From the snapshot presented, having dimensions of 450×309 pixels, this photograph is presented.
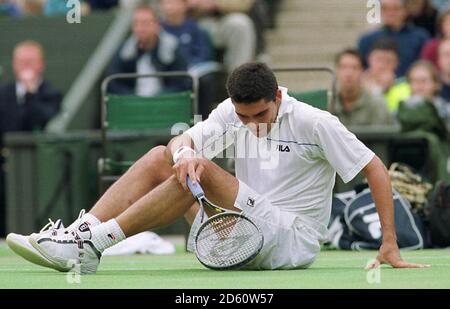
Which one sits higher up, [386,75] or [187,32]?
[187,32]

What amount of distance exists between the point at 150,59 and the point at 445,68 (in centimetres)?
316

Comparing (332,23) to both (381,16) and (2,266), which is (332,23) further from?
(2,266)

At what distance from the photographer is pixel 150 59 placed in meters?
14.8

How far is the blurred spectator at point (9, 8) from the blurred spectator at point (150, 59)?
326 centimetres

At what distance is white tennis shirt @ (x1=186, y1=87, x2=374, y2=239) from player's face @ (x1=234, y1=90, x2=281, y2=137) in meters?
A: 0.04

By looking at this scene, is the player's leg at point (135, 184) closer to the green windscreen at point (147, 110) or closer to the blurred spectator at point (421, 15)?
the green windscreen at point (147, 110)

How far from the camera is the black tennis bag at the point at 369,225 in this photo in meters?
10.9

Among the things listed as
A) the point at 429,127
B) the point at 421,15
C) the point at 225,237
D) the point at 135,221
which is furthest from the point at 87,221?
the point at 421,15

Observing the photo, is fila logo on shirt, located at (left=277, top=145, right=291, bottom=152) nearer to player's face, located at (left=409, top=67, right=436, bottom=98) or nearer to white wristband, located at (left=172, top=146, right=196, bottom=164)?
white wristband, located at (left=172, top=146, right=196, bottom=164)

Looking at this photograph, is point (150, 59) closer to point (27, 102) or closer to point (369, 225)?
point (27, 102)

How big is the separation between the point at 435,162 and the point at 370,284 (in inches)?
224

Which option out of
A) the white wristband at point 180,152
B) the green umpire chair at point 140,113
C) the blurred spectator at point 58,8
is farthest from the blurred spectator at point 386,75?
the white wristband at point 180,152

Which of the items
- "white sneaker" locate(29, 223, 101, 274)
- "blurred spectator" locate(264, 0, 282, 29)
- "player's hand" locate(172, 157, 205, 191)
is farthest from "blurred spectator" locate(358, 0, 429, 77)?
"white sneaker" locate(29, 223, 101, 274)

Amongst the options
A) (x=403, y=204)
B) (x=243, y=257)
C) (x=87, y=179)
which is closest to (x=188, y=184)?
(x=243, y=257)
